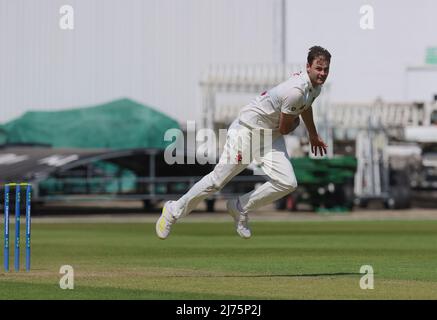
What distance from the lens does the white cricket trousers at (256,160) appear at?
504 inches

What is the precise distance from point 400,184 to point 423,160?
2.78 meters

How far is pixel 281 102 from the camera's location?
1252cm

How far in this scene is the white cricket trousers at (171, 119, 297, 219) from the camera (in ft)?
42.0

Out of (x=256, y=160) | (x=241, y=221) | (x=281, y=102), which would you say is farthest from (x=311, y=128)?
(x=241, y=221)

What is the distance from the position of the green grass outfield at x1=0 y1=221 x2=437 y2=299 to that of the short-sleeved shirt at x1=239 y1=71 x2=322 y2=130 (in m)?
1.62

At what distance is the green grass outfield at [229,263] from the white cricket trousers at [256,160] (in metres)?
0.88

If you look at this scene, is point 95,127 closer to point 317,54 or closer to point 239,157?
point 239,157

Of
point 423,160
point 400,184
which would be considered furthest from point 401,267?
point 423,160

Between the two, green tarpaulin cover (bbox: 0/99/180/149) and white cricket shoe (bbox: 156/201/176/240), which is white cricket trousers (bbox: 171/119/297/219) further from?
green tarpaulin cover (bbox: 0/99/180/149)

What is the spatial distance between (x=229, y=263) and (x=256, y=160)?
214cm

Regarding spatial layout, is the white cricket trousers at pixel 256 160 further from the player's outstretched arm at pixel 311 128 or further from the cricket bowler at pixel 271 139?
the player's outstretched arm at pixel 311 128
